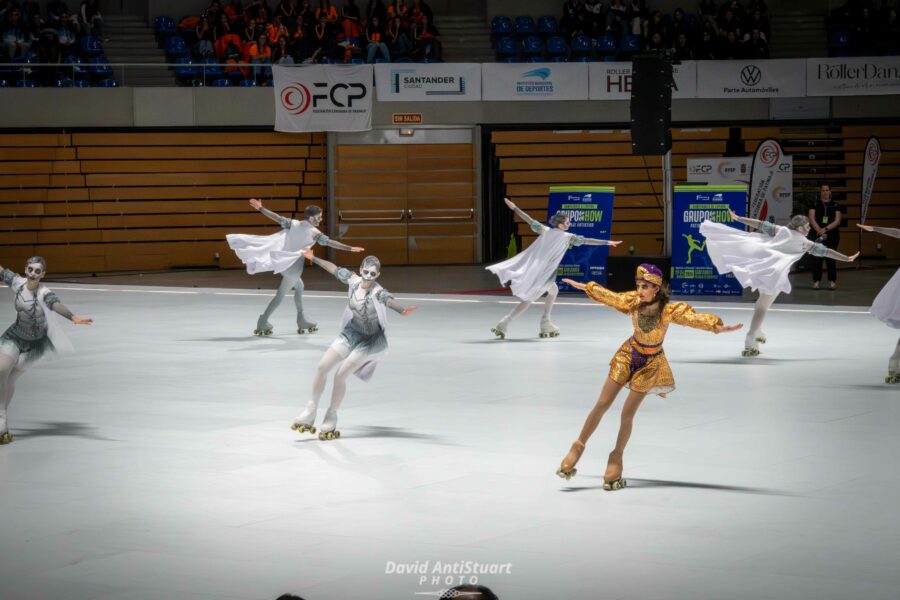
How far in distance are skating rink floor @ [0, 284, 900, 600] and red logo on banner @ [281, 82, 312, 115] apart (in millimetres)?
13412

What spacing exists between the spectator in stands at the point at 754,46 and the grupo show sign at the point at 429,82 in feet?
20.0

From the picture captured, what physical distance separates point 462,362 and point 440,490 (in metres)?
6.67

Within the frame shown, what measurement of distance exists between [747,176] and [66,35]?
15515mm

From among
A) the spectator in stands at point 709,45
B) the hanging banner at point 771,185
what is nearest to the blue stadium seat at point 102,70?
the spectator in stands at point 709,45

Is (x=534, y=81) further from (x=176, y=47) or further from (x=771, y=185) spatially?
(x=176, y=47)

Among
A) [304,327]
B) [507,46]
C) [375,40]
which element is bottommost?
[304,327]

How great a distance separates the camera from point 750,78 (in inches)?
1200

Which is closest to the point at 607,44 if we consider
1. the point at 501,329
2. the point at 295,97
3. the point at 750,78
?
the point at 750,78

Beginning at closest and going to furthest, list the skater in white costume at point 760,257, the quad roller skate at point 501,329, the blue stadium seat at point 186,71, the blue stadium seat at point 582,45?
the skater in white costume at point 760,257 → the quad roller skate at point 501,329 → the blue stadium seat at point 186,71 → the blue stadium seat at point 582,45

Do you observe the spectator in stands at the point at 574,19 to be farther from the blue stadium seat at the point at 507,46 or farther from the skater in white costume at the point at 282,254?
the skater in white costume at the point at 282,254

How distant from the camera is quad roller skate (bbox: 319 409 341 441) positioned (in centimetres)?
1123

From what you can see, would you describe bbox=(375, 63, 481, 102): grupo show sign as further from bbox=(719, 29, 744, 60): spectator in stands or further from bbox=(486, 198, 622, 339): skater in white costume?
bbox=(486, 198, 622, 339): skater in white costume

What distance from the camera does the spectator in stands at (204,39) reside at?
3117cm

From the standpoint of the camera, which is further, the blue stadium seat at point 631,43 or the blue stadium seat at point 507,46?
the blue stadium seat at point 507,46
